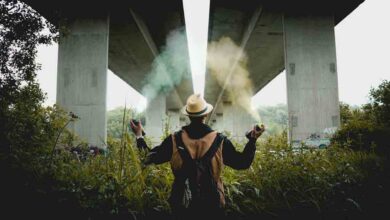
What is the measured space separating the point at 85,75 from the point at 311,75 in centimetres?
1349

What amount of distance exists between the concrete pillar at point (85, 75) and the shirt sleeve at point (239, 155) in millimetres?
15989

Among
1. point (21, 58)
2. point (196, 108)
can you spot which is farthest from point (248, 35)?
point (196, 108)

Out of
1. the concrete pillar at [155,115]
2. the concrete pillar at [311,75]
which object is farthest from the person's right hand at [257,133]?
the concrete pillar at [155,115]

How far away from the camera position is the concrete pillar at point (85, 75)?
723 inches

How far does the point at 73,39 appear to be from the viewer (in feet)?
63.4

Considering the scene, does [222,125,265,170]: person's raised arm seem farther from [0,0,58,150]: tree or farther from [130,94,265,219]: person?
[0,0,58,150]: tree

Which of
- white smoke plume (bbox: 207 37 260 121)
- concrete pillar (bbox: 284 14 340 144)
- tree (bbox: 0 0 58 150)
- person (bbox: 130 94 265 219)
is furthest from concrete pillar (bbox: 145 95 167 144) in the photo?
person (bbox: 130 94 265 219)

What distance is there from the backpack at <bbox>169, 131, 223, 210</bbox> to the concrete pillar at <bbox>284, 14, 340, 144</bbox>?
53.8ft

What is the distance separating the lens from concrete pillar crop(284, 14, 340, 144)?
61.2 ft

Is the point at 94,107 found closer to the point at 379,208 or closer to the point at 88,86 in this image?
the point at 88,86

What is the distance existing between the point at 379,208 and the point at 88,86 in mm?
17556

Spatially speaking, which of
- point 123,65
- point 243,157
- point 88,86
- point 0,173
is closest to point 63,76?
point 88,86

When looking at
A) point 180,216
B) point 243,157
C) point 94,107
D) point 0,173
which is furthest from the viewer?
point 94,107

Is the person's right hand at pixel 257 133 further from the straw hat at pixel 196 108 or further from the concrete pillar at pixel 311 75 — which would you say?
the concrete pillar at pixel 311 75
